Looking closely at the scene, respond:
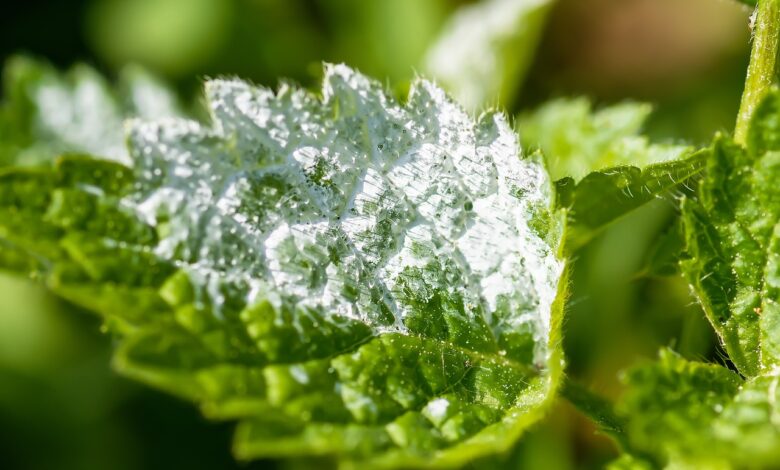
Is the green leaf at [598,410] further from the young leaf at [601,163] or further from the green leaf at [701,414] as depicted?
the young leaf at [601,163]

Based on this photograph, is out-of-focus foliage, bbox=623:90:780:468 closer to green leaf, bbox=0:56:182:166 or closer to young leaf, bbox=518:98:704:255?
young leaf, bbox=518:98:704:255

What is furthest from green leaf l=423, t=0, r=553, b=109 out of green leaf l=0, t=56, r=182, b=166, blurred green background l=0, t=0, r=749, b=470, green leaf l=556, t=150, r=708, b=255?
green leaf l=556, t=150, r=708, b=255

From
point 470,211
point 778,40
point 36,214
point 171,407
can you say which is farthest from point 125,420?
point 778,40

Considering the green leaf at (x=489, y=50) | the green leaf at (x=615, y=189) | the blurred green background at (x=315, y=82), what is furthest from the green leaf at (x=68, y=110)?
the green leaf at (x=615, y=189)

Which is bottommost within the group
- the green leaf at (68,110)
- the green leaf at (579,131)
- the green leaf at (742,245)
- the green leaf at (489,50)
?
the green leaf at (742,245)

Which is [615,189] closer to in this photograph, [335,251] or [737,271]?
[737,271]

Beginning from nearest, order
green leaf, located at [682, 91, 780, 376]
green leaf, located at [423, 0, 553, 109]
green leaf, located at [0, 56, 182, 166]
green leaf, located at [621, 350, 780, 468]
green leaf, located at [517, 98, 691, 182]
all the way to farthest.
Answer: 1. green leaf, located at [621, 350, 780, 468]
2. green leaf, located at [682, 91, 780, 376]
3. green leaf, located at [517, 98, 691, 182]
4. green leaf, located at [0, 56, 182, 166]
5. green leaf, located at [423, 0, 553, 109]

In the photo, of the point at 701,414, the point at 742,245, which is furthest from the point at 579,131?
the point at 701,414
